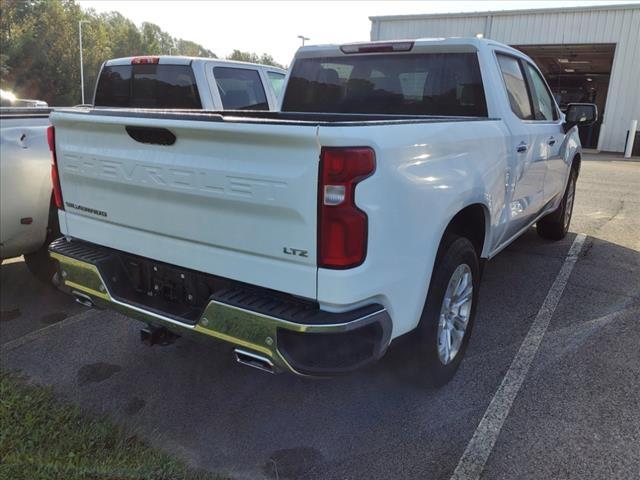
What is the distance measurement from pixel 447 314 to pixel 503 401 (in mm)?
590

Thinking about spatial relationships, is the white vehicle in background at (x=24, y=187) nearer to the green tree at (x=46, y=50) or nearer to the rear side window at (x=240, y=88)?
the rear side window at (x=240, y=88)

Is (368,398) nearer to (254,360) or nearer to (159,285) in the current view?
(254,360)

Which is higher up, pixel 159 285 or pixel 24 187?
pixel 24 187

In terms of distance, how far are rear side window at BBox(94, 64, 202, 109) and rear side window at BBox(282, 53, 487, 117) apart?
238cm

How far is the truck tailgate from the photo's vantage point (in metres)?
2.11

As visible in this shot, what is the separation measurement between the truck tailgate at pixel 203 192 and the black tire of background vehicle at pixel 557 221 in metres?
4.61

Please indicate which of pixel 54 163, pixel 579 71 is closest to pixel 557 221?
pixel 54 163

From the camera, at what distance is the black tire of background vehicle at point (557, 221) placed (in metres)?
6.02

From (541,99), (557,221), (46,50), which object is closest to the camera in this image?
(541,99)

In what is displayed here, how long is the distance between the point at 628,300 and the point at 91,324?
437cm

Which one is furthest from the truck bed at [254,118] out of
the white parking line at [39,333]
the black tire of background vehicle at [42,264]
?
the black tire of background vehicle at [42,264]

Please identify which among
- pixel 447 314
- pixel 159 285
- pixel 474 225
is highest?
pixel 474 225

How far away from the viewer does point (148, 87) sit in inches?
257

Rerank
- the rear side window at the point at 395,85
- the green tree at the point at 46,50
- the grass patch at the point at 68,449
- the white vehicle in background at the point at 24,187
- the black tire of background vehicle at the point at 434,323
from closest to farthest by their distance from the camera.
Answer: the grass patch at the point at 68,449
the black tire of background vehicle at the point at 434,323
the rear side window at the point at 395,85
the white vehicle in background at the point at 24,187
the green tree at the point at 46,50
